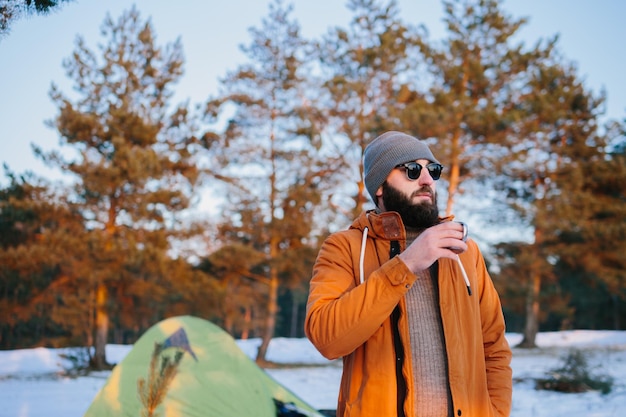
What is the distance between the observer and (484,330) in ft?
6.52

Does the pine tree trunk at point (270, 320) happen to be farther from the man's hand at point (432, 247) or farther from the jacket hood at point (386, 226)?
the man's hand at point (432, 247)

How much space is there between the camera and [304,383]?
451 inches

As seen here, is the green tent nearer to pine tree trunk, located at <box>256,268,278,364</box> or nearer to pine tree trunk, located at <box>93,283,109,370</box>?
pine tree trunk, located at <box>93,283,109,370</box>

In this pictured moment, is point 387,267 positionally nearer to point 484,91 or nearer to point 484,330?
point 484,330

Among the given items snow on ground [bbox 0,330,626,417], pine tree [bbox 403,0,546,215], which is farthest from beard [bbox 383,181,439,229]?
pine tree [bbox 403,0,546,215]

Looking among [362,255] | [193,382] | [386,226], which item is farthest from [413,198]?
[193,382]

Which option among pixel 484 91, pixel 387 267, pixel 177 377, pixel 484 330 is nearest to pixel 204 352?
pixel 177 377

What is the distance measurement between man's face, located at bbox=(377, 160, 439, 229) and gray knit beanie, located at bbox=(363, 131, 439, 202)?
0.03 metres

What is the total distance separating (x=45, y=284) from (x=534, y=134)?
16290 mm

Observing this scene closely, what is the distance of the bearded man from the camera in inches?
60.4

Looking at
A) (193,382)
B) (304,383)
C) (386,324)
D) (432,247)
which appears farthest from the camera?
(304,383)

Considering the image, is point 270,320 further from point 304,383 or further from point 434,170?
point 434,170

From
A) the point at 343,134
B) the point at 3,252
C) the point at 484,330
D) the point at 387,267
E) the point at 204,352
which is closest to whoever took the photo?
the point at 387,267

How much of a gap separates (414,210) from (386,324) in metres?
0.41
